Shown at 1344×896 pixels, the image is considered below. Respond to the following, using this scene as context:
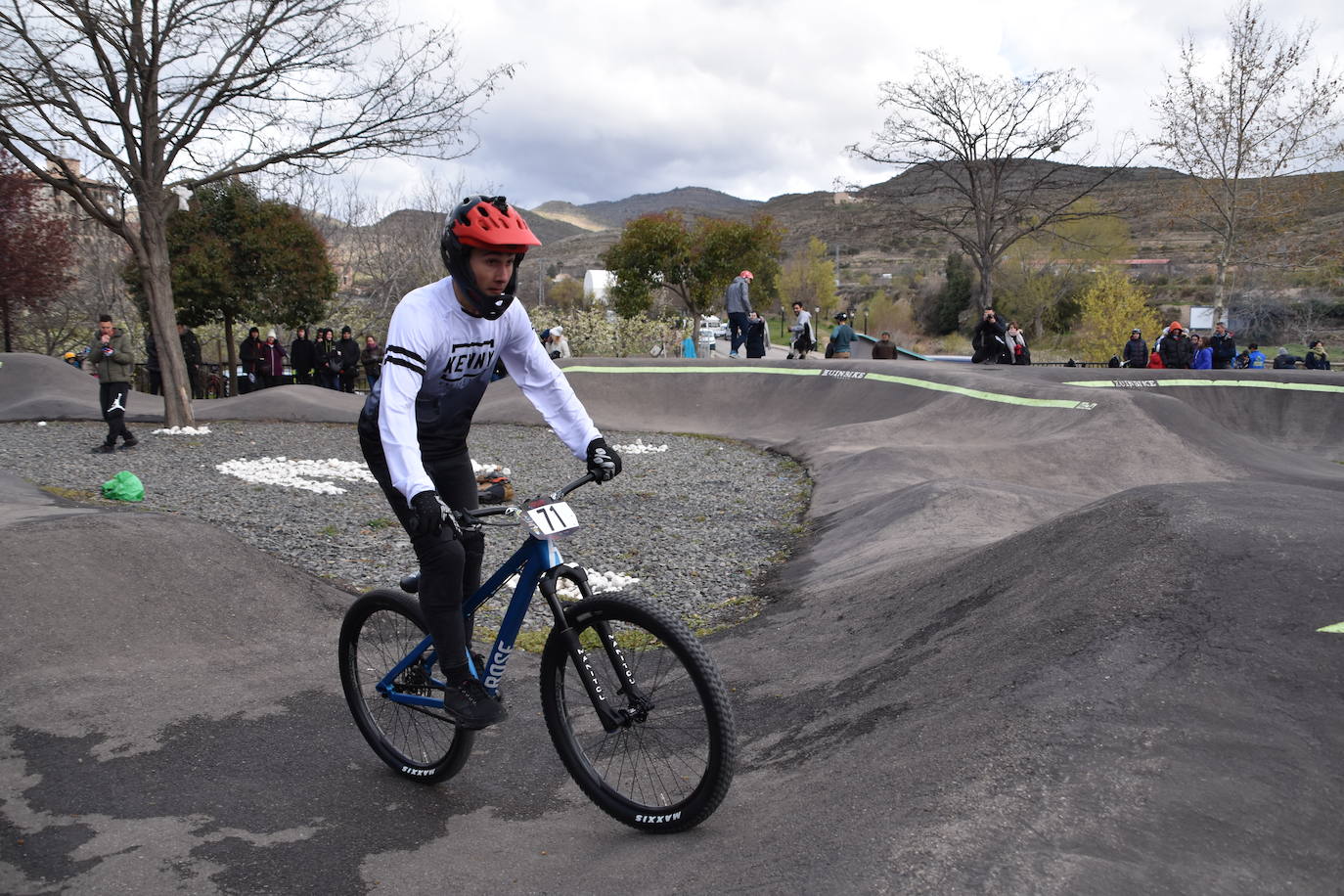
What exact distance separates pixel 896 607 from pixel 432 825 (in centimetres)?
331

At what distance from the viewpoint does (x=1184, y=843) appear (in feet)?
8.57

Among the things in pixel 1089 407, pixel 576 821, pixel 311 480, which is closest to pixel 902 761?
pixel 576 821

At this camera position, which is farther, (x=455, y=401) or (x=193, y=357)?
(x=193, y=357)

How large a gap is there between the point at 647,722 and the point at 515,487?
9518 millimetres

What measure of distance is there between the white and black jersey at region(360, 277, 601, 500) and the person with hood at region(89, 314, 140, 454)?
38.0 ft

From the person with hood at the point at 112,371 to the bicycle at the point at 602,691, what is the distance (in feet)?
37.7

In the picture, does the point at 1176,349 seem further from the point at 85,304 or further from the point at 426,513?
the point at 85,304

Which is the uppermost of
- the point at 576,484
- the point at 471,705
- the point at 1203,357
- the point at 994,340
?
the point at 994,340

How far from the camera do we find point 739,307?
24344 mm

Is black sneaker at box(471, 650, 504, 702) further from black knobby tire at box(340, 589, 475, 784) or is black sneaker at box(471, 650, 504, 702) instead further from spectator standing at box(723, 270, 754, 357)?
spectator standing at box(723, 270, 754, 357)

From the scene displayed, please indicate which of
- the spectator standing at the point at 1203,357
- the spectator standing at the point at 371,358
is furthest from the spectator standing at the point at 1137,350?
the spectator standing at the point at 371,358

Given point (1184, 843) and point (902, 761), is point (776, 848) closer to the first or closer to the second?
point (902, 761)

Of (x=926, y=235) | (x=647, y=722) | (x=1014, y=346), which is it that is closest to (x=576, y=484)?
(x=647, y=722)

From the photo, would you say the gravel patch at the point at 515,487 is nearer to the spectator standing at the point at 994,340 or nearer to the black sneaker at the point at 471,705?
the black sneaker at the point at 471,705
